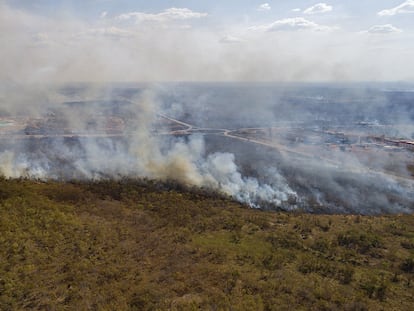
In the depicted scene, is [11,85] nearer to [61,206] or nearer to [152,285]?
[61,206]

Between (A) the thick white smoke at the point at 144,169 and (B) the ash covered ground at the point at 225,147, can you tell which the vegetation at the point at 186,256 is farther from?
(B) the ash covered ground at the point at 225,147

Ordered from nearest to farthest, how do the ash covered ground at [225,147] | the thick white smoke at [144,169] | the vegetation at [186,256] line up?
the vegetation at [186,256]
the thick white smoke at [144,169]
the ash covered ground at [225,147]

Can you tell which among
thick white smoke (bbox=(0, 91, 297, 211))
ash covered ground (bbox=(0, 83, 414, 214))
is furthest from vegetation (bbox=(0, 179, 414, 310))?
ash covered ground (bbox=(0, 83, 414, 214))

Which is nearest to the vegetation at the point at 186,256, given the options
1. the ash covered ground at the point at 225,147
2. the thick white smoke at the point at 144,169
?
the thick white smoke at the point at 144,169

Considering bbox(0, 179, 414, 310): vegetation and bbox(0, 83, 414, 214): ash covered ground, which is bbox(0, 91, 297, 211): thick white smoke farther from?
bbox(0, 179, 414, 310): vegetation

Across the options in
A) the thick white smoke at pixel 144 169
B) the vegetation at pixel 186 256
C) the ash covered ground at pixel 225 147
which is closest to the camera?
the vegetation at pixel 186 256

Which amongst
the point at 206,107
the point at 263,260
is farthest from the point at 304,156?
the point at 206,107
